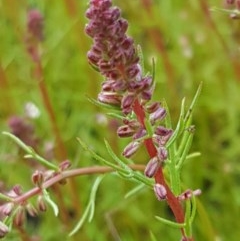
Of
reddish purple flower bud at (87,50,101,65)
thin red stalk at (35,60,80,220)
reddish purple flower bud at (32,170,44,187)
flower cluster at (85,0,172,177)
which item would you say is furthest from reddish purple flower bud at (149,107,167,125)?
Answer: thin red stalk at (35,60,80,220)

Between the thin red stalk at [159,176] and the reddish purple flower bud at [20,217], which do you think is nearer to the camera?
the thin red stalk at [159,176]

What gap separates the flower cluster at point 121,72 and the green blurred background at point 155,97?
3.36 ft

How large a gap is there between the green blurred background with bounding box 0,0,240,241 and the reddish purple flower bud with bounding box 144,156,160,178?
1.02 meters

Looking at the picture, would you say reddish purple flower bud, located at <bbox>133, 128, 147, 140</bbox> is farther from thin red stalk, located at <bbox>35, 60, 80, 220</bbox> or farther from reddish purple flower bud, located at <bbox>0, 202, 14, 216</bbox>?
thin red stalk, located at <bbox>35, 60, 80, 220</bbox>

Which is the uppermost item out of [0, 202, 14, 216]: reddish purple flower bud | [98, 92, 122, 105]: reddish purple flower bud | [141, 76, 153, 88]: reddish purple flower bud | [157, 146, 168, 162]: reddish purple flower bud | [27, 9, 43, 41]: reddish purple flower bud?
[141, 76, 153, 88]: reddish purple flower bud

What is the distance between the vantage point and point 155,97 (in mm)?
2596

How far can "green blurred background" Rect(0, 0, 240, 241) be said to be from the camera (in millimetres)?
2273

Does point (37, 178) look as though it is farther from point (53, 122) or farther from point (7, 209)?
point (53, 122)

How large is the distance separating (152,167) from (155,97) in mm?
1611

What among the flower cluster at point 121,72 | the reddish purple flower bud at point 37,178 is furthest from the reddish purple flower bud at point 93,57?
the reddish purple flower bud at point 37,178

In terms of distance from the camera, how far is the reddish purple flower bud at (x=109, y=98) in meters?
0.99

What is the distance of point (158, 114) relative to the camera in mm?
1004

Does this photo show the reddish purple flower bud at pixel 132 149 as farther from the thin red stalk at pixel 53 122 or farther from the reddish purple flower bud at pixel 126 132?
the thin red stalk at pixel 53 122

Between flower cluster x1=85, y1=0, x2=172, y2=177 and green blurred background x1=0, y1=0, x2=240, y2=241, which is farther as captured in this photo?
green blurred background x1=0, y1=0, x2=240, y2=241
